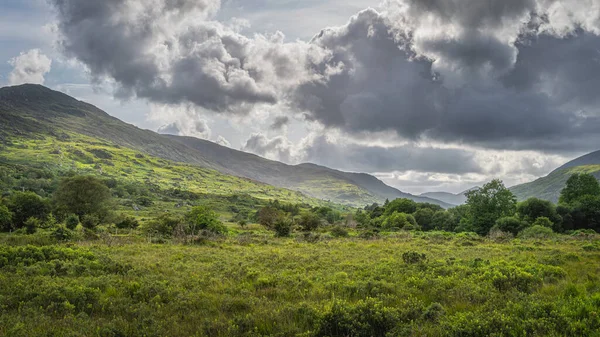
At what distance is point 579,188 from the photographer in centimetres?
8350

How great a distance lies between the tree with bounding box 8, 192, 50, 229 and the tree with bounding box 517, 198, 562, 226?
90.8 metres

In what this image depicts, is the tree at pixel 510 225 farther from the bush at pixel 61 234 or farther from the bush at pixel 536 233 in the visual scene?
the bush at pixel 61 234

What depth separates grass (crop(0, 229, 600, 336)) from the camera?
9.96 m

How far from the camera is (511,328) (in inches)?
362

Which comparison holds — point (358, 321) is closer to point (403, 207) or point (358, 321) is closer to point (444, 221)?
point (444, 221)

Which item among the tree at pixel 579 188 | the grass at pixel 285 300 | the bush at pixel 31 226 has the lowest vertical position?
the bush at pixel 31 226

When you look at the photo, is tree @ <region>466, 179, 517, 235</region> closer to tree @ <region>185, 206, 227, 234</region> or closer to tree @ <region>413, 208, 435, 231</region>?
tree @ <region>413, 208, 435, 231</region>

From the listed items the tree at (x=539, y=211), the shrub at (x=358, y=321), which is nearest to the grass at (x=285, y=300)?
the shrub at (x=358, y=321)

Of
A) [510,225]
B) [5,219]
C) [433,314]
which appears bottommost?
[5,219]

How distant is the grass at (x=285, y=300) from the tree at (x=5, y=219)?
32.9 m

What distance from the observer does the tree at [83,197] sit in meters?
69.9

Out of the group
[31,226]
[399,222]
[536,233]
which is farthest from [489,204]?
[31,226]

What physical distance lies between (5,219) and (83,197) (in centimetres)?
2785

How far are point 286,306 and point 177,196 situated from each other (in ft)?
615
